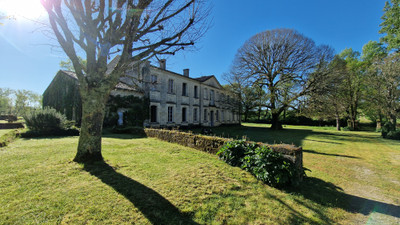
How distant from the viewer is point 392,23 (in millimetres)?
17406

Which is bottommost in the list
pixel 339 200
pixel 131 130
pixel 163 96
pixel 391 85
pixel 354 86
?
pixel 339 200

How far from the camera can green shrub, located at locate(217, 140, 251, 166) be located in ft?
17.0

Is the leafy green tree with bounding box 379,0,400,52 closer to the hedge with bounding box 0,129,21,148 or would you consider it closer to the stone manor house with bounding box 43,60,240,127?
the stone manor house with bounding box 43,60,240,127

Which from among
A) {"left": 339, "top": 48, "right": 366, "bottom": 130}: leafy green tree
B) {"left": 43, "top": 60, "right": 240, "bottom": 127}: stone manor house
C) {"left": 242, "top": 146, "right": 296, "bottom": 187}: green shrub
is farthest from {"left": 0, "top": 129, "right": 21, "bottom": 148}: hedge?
{"left": 339, "top": 48, "right": 366, "bottom": 130}: leafy green tree

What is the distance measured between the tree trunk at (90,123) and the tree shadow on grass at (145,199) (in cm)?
79

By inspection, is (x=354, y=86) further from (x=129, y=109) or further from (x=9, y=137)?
(x=9, y=137)

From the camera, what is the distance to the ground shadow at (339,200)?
10.5 ft

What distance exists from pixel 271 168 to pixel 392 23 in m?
25.3

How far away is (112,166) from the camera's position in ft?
15.0

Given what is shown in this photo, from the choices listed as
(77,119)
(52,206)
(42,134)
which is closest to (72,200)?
(52,206)

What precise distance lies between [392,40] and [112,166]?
27.3 meters

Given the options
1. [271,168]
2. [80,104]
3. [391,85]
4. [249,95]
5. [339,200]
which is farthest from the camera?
[249,95]

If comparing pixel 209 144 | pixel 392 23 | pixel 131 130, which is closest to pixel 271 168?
pixel 209 144

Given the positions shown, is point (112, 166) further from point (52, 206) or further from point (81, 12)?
point (81, 12)
